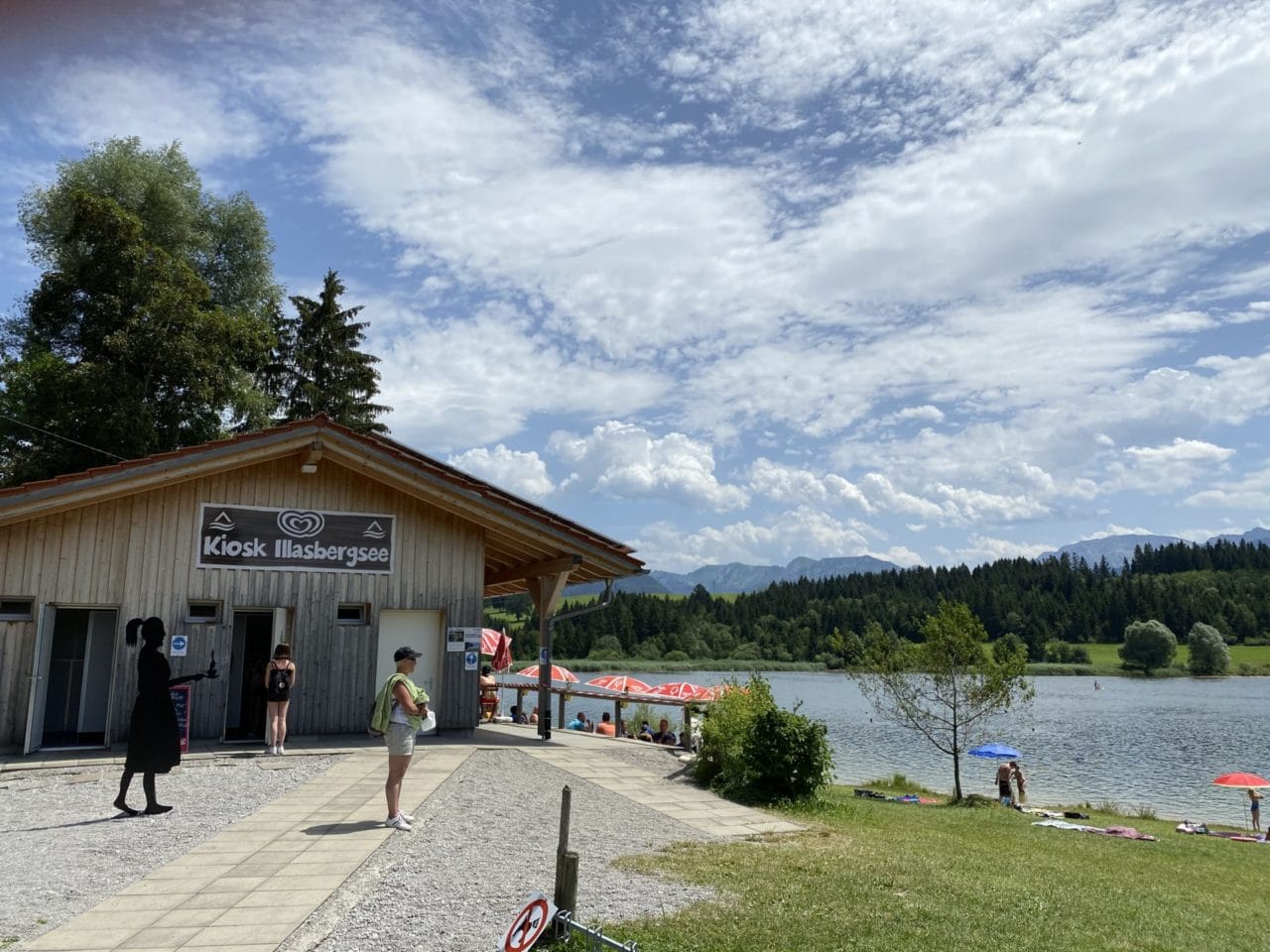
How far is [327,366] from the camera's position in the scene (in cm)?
3878

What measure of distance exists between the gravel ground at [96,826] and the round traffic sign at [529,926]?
9.06 feet

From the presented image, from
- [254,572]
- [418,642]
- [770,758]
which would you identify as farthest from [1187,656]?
[254,572]

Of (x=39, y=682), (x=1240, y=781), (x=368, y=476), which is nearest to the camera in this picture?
(x=39, y=682)

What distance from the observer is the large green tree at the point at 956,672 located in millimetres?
22188

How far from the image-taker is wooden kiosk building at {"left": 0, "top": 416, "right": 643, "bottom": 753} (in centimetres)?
1299

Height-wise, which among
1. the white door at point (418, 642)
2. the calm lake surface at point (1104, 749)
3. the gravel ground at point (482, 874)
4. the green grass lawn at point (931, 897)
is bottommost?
the calm lake surface at point (1104, 749)

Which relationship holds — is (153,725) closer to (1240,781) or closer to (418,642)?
(418,642)

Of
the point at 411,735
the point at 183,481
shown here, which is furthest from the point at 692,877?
the point at 183,481

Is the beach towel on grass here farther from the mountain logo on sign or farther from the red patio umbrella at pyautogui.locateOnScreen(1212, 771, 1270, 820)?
the mountain logo on sign

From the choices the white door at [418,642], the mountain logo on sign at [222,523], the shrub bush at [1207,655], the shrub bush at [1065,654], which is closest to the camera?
the mountain logo on sign at [222,523]

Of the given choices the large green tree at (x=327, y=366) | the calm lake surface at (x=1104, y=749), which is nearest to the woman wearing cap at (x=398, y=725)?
the calm lake surface at (x=1104, y=749)

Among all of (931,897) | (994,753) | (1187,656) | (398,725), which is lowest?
(994,753)

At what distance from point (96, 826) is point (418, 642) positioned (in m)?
6.56

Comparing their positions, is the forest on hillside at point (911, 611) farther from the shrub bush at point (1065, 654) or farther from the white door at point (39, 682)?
the white door at point (39, 682)
